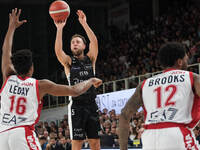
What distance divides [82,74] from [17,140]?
2530 millimetres

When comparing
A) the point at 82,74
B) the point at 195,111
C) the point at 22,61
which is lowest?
the point at 195,111

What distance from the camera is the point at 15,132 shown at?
12.6ft

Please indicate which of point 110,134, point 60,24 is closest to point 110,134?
point 110,134

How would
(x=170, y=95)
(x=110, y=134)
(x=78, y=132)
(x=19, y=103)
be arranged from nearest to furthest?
1. (x=170, y=95)
2. (x=19, y=103)
3. (x=78, y=132)
4. (x=110, y=134)

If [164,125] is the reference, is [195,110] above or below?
above

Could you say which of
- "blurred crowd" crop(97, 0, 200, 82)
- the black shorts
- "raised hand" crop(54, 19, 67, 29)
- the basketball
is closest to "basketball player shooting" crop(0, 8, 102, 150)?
the black shorts

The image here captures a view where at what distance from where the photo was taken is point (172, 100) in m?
3.30

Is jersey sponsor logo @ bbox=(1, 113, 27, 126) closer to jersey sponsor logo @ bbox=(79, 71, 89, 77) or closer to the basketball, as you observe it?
jersey sponsor logo @ bbox=(79, 71, 89, 77)

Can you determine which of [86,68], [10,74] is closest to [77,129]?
[86,68]

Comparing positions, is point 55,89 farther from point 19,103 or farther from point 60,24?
point 60,24

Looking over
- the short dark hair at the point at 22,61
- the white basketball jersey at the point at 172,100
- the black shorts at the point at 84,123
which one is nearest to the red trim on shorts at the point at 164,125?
the white basketball jersey at the point at 172,100

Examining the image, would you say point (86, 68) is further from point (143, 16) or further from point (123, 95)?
point (143, 16)

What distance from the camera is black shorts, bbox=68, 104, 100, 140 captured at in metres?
6.00

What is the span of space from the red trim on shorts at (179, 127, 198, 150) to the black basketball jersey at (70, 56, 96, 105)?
2.93m
